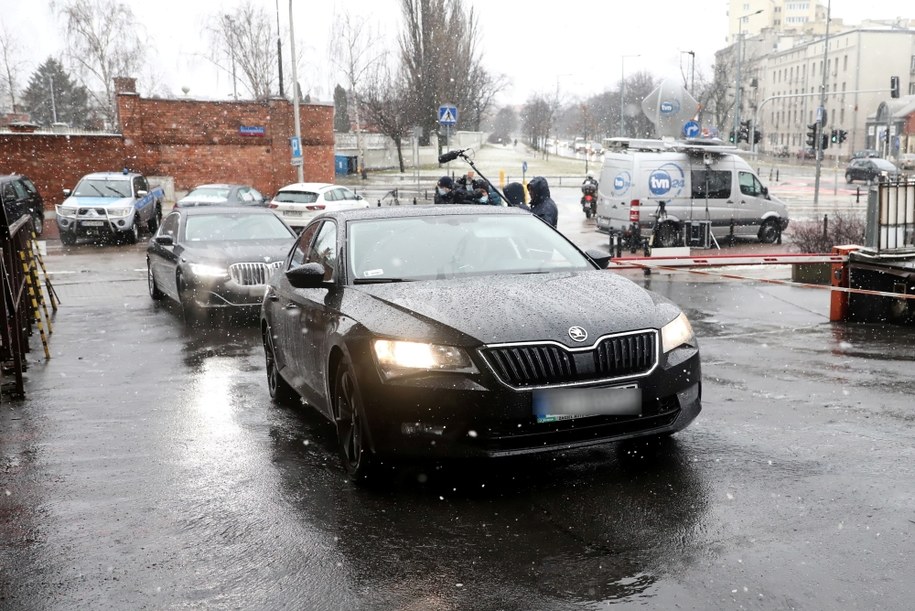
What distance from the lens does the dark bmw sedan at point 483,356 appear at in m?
4.67

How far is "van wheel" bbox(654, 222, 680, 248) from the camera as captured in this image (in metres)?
20.4

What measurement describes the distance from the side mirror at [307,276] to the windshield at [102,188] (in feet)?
69.6

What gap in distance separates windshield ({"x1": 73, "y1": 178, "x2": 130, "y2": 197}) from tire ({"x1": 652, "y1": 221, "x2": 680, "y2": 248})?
14.5 m

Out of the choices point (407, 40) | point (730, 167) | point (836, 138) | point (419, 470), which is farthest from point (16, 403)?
point (407, 40)

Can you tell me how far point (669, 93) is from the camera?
23.2 meters

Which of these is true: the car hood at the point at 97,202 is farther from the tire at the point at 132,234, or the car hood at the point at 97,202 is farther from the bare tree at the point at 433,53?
the bare tree at the point at 433,53

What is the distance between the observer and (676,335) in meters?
5.17

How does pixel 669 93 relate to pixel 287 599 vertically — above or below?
above

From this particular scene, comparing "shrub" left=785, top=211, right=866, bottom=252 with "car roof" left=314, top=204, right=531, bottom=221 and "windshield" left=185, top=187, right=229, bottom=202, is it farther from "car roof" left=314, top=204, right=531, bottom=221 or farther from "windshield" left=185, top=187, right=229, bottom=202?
"windshield" left=185, top=187, right=229, bottom=202

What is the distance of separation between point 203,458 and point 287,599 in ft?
7.56

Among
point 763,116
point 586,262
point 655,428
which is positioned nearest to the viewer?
point 655,428

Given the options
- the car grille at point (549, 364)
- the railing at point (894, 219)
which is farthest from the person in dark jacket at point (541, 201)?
the car grille at point (549, 364)

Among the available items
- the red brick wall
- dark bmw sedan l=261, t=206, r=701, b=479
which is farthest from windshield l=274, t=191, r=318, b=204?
dark bmw sedan l=261, t=206, r=701, b=479

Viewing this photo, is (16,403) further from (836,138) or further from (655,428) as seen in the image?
(836,138)
